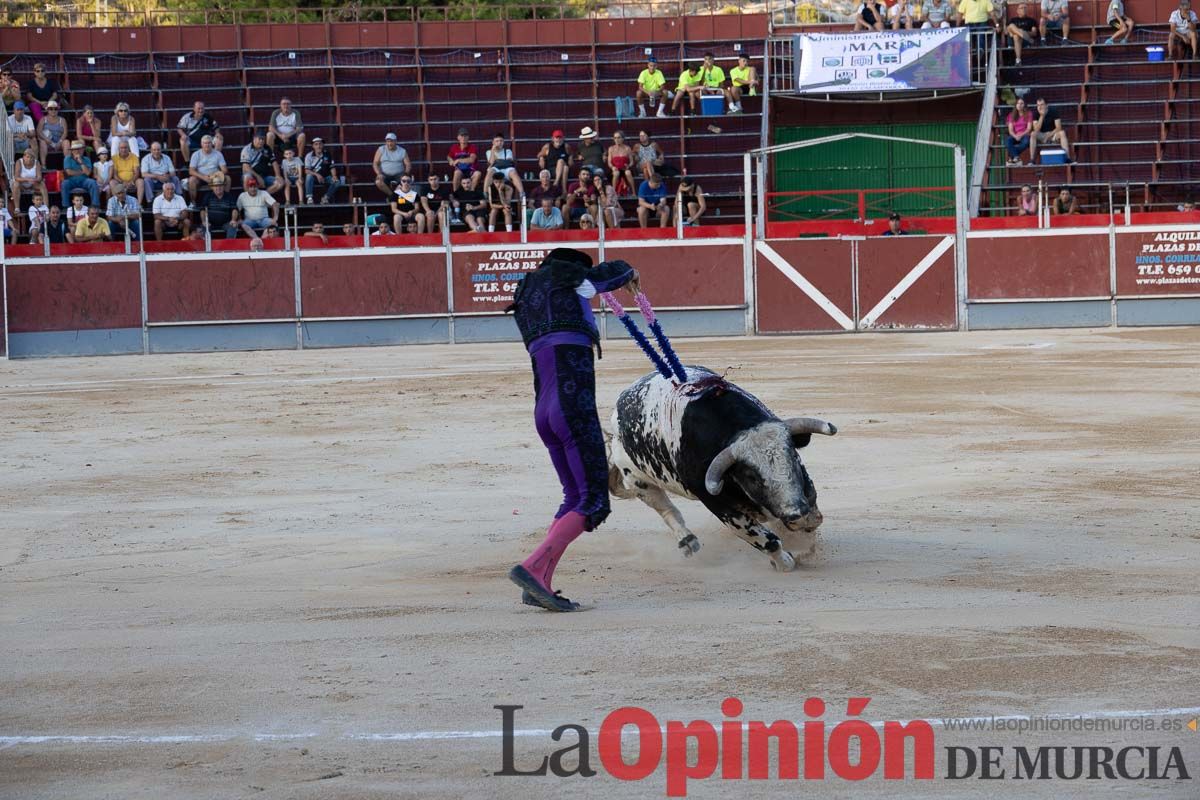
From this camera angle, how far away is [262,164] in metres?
28.8

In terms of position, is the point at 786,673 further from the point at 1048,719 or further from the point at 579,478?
the point at 579,478

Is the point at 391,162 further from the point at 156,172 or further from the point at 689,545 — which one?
the point at 689,545

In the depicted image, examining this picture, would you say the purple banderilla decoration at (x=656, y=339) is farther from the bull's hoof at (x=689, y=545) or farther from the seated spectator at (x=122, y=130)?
the seated spectator at (x=122, y=130)

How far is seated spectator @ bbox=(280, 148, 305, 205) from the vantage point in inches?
1115

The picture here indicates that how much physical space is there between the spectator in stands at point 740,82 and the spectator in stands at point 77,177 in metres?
11.9

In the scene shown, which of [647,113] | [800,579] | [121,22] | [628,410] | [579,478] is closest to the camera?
[579,478]

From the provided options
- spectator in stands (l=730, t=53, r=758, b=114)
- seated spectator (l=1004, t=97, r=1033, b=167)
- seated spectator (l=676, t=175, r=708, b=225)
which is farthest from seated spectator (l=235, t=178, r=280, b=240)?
seated spectator (l=1004, t=97, r=1033, b=167)

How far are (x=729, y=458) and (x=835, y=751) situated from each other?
2741mm

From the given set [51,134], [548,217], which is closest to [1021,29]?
[548,217]

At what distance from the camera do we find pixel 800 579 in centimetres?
761

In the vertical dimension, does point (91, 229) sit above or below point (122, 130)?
below

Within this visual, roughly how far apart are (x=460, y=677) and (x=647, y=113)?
26.5 m

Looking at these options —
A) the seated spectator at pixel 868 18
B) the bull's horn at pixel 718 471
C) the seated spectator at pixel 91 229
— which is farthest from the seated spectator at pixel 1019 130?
the bull's horn at pixel 718 471

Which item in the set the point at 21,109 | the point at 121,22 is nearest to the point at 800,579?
the point at 21,109
